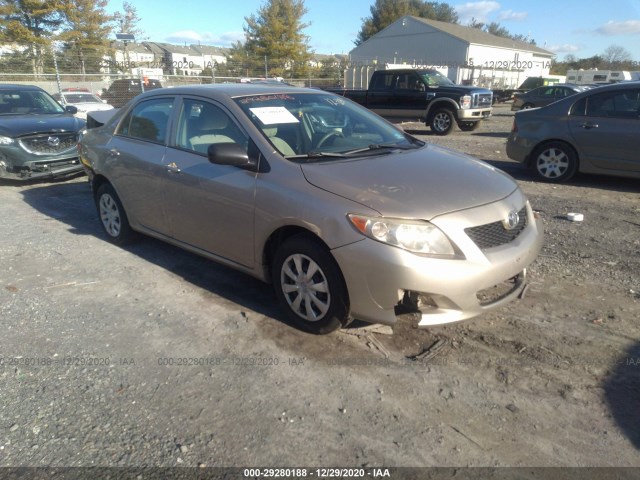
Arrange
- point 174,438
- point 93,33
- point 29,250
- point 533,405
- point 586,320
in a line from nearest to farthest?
point 174,438 → point 533,405 → point 586,320 → point 29,250 → point 93,33

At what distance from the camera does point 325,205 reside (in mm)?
3215

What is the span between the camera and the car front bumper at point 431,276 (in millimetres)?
2941

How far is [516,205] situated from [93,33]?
39.8 meters

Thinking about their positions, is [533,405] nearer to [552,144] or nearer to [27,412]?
[27,412]

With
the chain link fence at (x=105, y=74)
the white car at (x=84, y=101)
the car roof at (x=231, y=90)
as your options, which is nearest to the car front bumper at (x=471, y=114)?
the chain link fence at (x=105, y=74)

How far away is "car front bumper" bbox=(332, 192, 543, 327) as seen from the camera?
2.94 meters

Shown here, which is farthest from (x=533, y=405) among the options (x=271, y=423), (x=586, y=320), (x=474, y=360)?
(x=271, y=423)

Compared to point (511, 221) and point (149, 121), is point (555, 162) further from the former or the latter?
point (149, 121)

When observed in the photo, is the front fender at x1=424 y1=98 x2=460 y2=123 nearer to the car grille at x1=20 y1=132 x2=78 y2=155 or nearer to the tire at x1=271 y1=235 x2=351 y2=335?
the car grille at x1=20 y1=132 x2=78 y2=155

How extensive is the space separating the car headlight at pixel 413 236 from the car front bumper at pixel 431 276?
0.05 metres

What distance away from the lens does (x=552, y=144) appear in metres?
7.92

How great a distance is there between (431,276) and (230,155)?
1.69 m

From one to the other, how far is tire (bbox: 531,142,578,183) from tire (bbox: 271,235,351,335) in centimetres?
604

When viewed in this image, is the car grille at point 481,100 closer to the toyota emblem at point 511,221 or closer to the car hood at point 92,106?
the car hood at point 92,106
